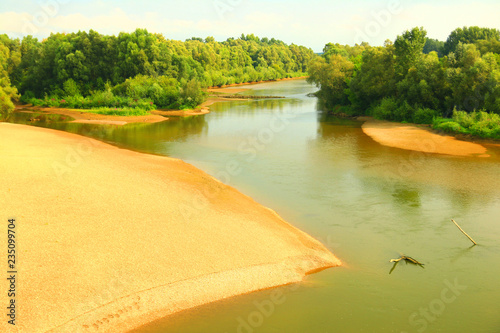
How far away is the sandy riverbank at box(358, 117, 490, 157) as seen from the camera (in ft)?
114

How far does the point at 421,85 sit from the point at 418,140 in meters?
11.3

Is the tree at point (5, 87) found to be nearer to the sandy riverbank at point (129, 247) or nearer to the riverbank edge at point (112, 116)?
the riverbank edge at point (112, 116)

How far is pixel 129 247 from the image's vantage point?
14453mm

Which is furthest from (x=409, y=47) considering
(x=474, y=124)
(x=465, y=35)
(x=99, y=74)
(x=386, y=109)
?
(x=99, y=74)

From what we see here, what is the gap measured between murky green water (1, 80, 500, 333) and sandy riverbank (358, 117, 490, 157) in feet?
5.64

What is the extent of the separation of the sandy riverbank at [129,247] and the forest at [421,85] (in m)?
30.9

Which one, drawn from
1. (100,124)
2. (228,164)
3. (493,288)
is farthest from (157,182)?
(100,124)

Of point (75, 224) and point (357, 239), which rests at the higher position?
point (75, 224)

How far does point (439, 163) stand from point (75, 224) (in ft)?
85.4

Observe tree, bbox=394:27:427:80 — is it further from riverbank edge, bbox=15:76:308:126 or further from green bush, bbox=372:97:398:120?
riverbank edge, bbox=15:76:308:126

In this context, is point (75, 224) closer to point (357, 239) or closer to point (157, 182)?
point (157, 182)

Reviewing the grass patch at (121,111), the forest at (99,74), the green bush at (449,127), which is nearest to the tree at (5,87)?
the forest at (99,74)

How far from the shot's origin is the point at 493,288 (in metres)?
14.2

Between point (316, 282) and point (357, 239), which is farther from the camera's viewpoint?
point (357, 239)
